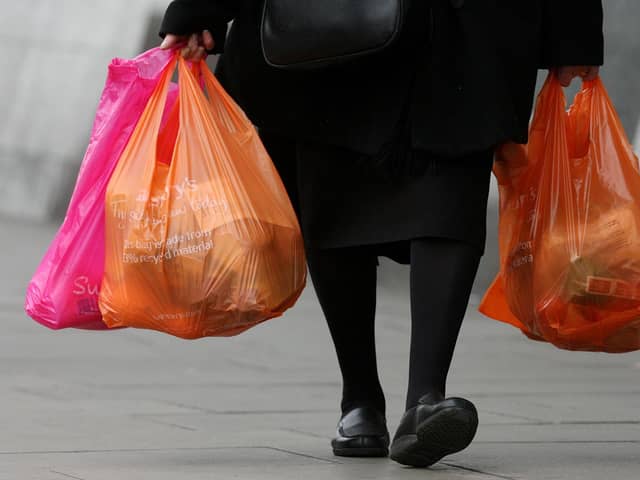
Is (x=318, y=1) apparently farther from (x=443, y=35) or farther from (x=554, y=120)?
(x=554, y=120)

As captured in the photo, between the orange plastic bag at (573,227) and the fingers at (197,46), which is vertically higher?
the fingers at (197,46)

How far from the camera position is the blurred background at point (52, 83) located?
35.4ft

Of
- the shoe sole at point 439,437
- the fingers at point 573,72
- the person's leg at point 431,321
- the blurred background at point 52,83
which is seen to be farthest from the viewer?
the blurred background at point 52,83

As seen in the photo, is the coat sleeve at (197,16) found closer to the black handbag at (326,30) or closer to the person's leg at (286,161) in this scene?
the black handbag at (326,30)

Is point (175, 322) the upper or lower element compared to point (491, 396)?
upper

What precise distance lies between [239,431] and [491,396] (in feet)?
3.93

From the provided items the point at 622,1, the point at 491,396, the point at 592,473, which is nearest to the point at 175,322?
the point at 592,473

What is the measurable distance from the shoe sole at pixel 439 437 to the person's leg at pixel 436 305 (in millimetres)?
110

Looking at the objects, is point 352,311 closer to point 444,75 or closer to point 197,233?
point 197,233

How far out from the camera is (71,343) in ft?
20.7

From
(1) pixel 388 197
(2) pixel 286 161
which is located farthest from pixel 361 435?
(2) pixel 286 161

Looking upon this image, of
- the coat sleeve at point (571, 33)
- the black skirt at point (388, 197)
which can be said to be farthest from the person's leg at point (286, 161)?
the coat sleeve at point (571, 33)

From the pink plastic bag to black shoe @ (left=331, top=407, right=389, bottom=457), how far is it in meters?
0.67

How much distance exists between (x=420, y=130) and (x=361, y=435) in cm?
82
